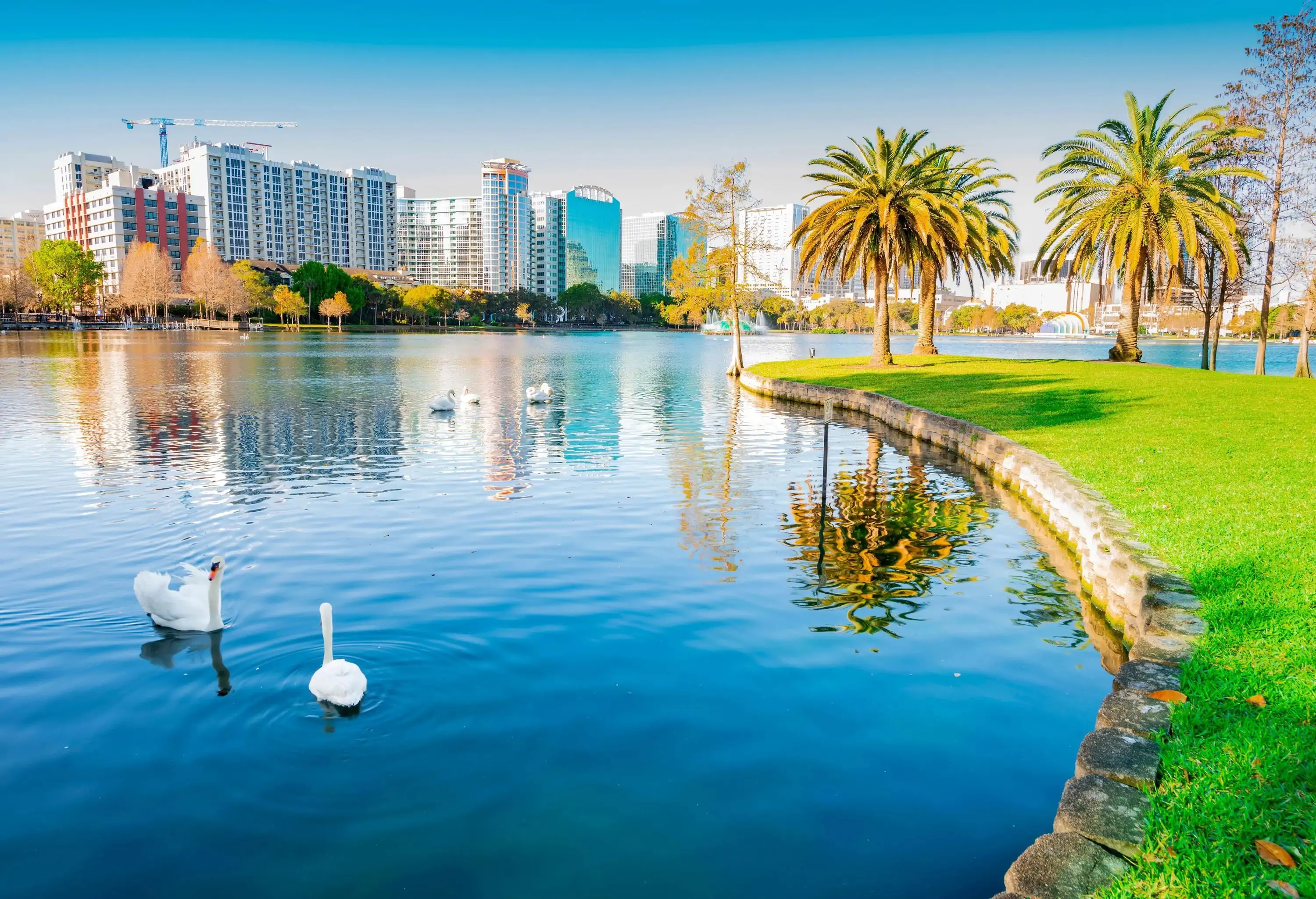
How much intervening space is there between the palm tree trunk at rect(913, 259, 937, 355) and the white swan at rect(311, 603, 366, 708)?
36.4 metres

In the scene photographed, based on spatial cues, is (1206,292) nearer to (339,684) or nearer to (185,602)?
(339,684)

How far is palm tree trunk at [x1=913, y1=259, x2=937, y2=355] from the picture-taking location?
39.5 meters

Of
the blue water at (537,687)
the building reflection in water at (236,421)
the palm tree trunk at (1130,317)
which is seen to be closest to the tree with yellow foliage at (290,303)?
the building reflection in water at (236,421)

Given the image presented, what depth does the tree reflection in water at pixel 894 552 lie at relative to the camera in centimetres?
922

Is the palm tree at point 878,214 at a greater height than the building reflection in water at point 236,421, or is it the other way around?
the palm tree at point 878,214

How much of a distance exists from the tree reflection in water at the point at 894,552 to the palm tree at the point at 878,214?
843 inches

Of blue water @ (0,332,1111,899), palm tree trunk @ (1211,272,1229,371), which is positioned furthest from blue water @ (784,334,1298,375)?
blue water @ (0,332,1111,899)

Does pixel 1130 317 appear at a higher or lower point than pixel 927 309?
lower

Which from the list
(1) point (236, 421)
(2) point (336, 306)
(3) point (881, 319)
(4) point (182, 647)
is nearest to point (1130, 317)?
(3) point (881, 319)

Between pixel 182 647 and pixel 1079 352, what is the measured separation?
13775 centimetres

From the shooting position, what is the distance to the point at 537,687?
285 inches

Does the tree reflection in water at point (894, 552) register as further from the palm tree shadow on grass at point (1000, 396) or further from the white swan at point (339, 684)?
→ the palm tree shadow on grass at point (1000, 396)

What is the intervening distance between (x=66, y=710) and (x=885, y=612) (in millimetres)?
7594

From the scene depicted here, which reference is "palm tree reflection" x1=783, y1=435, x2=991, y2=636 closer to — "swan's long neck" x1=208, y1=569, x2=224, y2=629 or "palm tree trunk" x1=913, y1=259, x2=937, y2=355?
"swan's long neck" x1=208, y1=569, x2=224, y2=629
